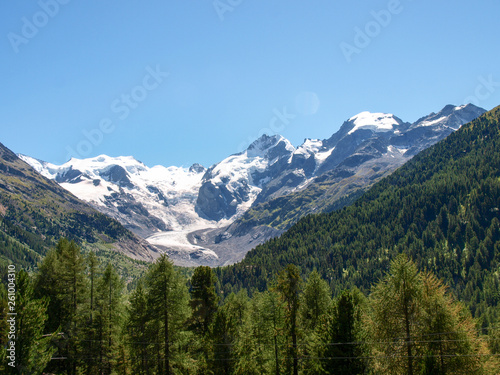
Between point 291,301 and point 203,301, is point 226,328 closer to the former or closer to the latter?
point 291,301

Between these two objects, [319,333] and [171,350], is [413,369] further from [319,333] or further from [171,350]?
[171,350]

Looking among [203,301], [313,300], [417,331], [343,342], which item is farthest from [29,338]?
[313,300]

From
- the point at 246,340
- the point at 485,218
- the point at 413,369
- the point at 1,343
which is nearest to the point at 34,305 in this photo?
the point at 1,343

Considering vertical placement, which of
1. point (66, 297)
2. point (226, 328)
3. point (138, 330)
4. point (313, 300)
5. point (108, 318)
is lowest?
point (138, 330)

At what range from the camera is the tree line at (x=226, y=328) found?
28.7 meters

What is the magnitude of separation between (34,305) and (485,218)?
22206cm

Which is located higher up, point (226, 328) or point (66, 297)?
point (66, 297)

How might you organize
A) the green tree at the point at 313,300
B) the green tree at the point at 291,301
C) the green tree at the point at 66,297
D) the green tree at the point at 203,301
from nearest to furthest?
the green tree at the point at 291,301 < the green tree at the point at 66,297 < the green tree at the point at 203,301 < the green tree at the point at 313,300

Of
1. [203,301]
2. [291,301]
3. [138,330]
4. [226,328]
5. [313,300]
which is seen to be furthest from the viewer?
[313,300]

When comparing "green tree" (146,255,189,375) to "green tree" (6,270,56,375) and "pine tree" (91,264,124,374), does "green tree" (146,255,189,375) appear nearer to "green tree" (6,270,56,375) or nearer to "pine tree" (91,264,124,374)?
"pine tree" (91,264,124,374)

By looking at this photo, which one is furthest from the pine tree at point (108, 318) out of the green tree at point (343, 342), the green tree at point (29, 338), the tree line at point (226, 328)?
the green tree at point (343, 342)

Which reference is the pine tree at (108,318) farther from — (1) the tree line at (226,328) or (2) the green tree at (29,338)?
(2) the green tree at (29,338)

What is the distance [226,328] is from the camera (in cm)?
3822

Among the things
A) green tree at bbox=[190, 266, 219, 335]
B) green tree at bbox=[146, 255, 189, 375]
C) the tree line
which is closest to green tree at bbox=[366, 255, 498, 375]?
the tree line
